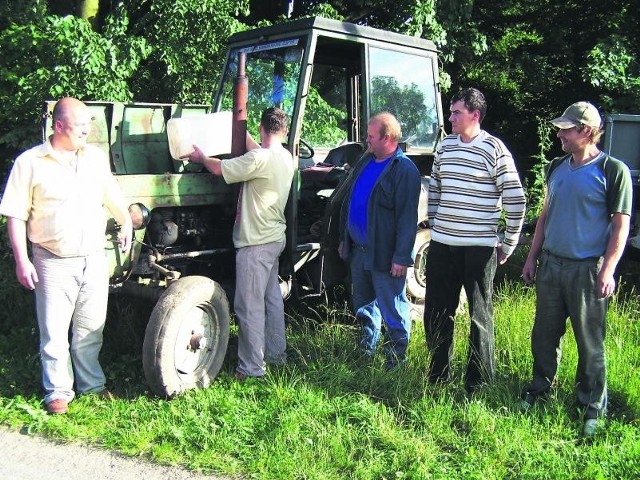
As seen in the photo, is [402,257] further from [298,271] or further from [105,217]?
[105,217]

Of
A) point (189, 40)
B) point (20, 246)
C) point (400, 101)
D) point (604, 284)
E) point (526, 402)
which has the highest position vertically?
point (189, 40)

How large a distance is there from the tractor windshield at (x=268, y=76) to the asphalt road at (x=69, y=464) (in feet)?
8.71

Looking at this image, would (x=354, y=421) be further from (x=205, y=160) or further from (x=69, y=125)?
(x=69, y=125)

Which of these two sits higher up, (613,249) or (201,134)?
(201,134)

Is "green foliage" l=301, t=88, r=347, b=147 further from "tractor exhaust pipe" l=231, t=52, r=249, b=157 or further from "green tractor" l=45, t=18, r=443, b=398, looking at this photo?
"tractor exhaust pipe" l=231, t=52, r=249, b=157

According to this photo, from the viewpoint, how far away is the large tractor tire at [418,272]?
5.48 metres

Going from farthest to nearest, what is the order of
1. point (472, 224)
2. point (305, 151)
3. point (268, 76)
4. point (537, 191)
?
point (537, 191)
point (305, 151)
point (268, 76)
point (472, 224)

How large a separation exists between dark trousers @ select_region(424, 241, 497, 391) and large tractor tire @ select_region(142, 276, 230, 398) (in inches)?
53.1

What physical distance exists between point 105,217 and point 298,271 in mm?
1655

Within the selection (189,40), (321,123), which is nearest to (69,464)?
(321,123)

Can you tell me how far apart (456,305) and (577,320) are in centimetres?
73

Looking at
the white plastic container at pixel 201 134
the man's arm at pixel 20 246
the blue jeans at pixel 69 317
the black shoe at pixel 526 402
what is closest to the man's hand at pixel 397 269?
the black shoe at pixel 526 402

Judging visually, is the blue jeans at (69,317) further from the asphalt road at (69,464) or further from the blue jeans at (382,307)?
the blue jeans at (382,307)

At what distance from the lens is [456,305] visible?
4.03m
